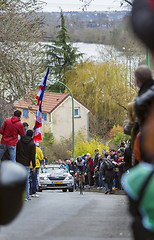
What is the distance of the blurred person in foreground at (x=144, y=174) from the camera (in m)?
2.84

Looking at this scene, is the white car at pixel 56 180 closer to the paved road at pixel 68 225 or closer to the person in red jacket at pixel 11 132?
the person in red jacket at pixel 11 132

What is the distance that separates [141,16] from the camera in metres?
2.83

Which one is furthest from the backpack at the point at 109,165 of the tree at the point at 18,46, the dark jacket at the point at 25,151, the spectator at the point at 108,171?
the dark jacket at the point at 25,151

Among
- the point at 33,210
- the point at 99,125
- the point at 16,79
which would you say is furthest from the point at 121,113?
the point at 33,210

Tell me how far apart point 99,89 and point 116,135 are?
8938 millimetres

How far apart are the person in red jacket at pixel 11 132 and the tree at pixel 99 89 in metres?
45.6

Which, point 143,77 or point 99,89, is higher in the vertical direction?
point 99,89

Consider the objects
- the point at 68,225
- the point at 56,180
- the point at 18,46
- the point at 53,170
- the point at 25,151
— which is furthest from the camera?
the point at 53,170

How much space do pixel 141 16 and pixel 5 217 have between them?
1.27m

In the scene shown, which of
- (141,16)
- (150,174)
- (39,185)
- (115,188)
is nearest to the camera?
(141,16)

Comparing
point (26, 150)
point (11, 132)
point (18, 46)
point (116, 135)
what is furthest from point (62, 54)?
point (11, 132)

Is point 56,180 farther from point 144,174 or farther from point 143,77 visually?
point 144,174

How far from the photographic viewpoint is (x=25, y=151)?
13.8 metres

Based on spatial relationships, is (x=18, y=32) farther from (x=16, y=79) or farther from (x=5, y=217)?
(x=5, y=217)
